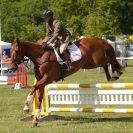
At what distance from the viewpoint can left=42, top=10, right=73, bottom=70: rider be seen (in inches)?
485

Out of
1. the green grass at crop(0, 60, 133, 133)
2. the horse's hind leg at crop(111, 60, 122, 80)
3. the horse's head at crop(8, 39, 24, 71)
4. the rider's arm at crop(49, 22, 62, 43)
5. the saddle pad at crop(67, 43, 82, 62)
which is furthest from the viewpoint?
the horse's hind leg at crop(111, 60, 122, 80)

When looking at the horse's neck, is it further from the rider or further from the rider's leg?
the rider's leg

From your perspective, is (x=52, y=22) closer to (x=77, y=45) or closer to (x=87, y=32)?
(x=77, y=45)

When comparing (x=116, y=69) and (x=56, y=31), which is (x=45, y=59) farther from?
(x=116, y=69)

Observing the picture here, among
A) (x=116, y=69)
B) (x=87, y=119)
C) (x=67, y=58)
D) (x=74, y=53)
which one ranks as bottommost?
(x=87, y=119)

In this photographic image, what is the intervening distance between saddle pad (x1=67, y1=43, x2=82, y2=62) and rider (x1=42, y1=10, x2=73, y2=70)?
3.8 inches

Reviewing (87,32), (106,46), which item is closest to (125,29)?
(87,32)

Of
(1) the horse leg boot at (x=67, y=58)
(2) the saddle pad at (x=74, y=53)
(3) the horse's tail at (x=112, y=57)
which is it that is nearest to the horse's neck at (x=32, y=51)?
(1) the horse leg boot at (x=67, y=58)

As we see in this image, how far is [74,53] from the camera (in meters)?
12.7

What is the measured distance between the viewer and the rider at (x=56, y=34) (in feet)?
40.4

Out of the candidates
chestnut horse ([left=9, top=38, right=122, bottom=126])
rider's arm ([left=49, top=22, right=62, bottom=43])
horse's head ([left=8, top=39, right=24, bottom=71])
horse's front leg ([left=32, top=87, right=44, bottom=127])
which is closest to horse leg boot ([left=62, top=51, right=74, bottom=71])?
chestnut horse ([left=9, top=38, right=122, bottom=126])

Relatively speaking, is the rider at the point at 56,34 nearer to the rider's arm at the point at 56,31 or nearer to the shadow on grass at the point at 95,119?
the rider's arm at the point at 56,31

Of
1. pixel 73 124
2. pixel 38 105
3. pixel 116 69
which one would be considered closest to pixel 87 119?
pixel 73 124

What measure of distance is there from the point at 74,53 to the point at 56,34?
Answer: 73cm
